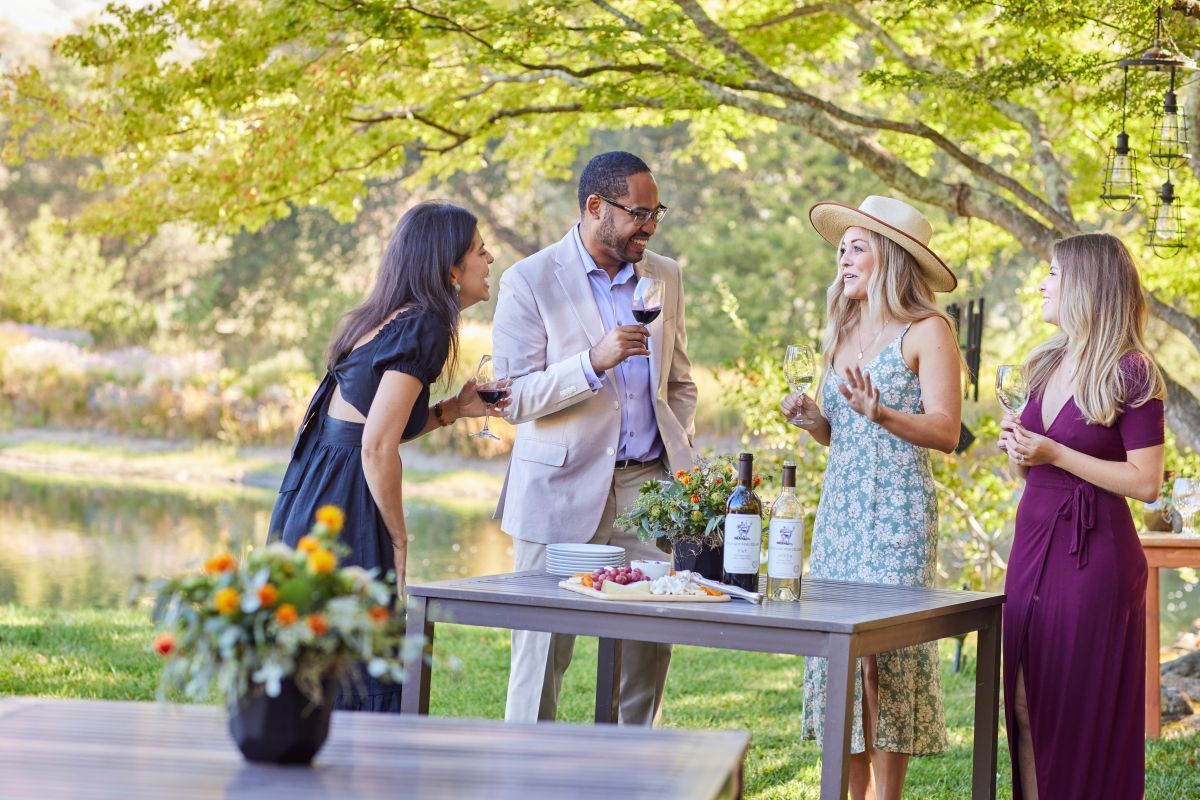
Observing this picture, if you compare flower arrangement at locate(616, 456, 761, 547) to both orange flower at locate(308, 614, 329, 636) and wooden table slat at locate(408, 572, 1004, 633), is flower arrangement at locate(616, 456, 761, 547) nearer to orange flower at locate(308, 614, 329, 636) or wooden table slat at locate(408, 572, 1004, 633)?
wooden table slat at locate(408, 572, 1004, 633)

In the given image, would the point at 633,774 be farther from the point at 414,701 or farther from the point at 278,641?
the point at 414,701

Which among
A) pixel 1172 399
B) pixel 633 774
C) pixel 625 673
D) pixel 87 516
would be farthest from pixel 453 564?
pixel 633 774

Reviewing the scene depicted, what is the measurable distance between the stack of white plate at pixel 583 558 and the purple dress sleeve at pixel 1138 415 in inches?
47.5

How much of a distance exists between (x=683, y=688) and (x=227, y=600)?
451cm

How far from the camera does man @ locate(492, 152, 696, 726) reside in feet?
11.7

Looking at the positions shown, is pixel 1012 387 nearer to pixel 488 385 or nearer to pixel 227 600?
pixel 488 385

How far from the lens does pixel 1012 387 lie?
3.04 metres

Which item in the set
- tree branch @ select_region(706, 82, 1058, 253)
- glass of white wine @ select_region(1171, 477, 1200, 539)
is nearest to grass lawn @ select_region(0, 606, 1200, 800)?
glass of white wine @ select_region(1171, 477, 1200, 539)

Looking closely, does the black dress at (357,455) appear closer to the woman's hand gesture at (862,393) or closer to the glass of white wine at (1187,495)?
the woman's hand gesture at (862,393)

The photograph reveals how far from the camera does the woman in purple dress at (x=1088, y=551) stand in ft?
10.3

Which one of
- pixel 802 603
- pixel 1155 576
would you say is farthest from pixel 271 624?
pixel 1155 576

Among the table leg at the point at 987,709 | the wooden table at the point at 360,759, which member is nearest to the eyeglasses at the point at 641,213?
the table leg at the point at 987,709

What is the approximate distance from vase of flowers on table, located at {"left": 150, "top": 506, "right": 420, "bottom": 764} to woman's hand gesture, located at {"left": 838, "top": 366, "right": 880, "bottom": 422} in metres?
1.63

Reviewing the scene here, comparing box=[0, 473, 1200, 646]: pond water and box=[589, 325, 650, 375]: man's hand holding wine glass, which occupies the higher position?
box=[589, 325, 650, 375]: man's hand holding wine glass
